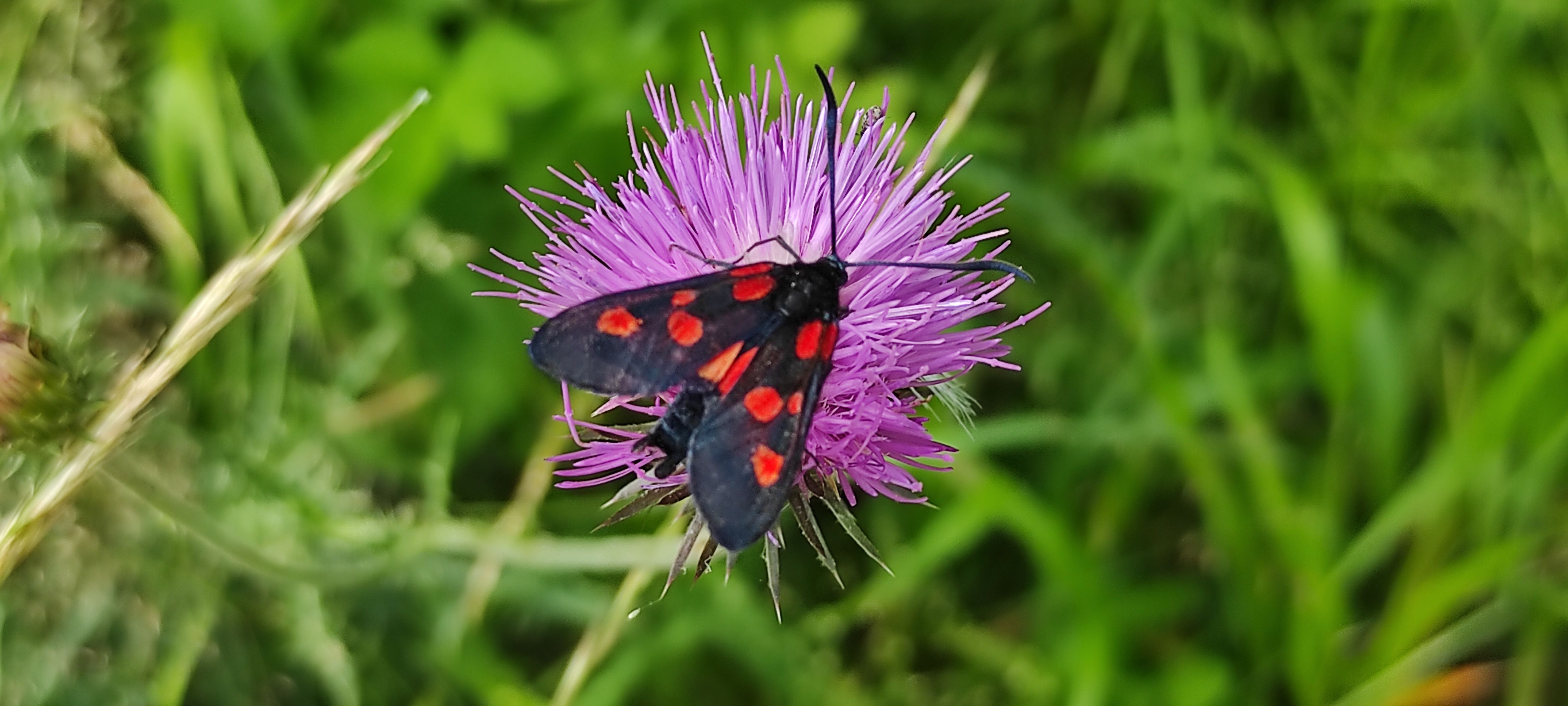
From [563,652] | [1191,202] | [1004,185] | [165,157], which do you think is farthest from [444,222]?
[1191,202]

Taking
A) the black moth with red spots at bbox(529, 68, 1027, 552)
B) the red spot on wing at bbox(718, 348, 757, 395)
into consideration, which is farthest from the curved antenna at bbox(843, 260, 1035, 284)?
the red spot on wing at bbox(718, 348, 757, 395)

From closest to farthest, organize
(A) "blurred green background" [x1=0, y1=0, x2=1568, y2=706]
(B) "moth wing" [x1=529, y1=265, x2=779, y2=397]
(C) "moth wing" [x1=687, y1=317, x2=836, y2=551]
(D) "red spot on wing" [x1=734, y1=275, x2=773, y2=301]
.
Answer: (C) "moth wing" [x1=687, y1=317, x2=836, y2=551]
(B) "moth wing" [x1=529, y1=265, x2=779, y2=397]
(D) "red spot on wing" [x1=734, y1=275, x2=773, y2=301]
(A) "blurred green background" [x1=0, y1=0, x2=1568, y2=706]

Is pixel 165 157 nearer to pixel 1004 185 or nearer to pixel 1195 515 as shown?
pixel 1004 185

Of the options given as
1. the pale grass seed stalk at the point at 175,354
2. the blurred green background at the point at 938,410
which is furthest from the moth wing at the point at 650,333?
the blurred green background at the point at 938,410

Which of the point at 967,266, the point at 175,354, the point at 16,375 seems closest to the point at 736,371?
the point at 967,266

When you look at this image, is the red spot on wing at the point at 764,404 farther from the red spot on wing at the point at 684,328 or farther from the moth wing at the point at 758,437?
→ the red spot on wing at the point at 684,328

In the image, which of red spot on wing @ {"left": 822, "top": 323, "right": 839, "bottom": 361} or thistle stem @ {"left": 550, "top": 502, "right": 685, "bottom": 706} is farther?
thistle stem @ {"left": 550, "top": 502, "right": 685, "bottom": 706}

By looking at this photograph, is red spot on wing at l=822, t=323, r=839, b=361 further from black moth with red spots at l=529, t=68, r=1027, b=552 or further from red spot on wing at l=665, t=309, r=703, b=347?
red spot on wing at l=665, t=309, r=703, b=347
